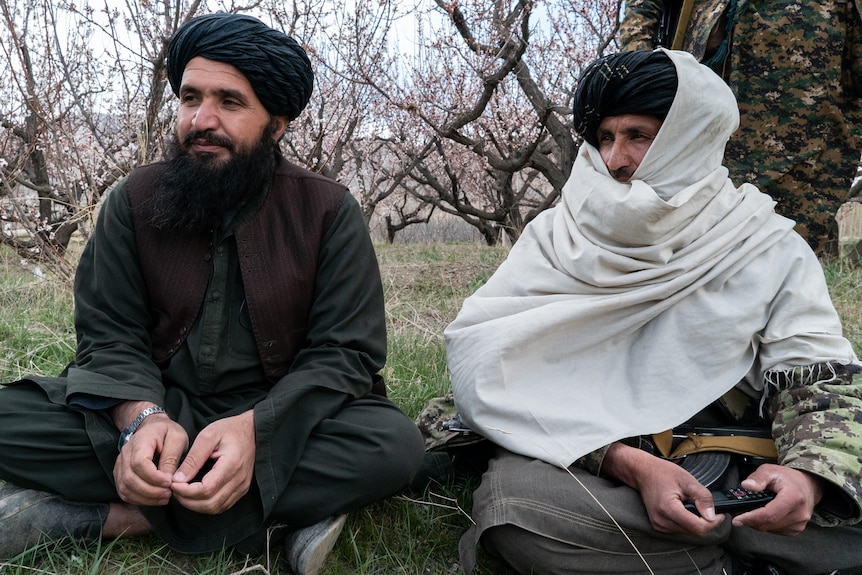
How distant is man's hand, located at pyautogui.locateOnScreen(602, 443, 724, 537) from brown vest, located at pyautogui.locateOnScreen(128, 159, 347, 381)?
3.20 feet

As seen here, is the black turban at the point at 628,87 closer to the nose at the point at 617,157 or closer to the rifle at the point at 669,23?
the nose at the point at 617,157

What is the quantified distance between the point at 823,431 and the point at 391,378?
5.76 feet

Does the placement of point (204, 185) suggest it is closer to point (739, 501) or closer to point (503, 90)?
point (739, 501)

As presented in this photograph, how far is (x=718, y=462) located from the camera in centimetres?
185

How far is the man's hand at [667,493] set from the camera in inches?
63.0

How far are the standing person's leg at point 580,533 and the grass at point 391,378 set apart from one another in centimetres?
28

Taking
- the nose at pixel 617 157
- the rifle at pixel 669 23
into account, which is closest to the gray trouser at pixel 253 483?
the nose at pixel 617 157

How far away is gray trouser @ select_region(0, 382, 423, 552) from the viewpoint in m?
1.87

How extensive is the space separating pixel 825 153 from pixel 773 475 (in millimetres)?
2330

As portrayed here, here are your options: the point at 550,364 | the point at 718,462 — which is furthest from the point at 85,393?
the point at 718,462

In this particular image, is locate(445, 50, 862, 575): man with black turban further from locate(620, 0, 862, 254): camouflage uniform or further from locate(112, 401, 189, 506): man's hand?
locate(620, 0, 862, 254): camouflage uniform

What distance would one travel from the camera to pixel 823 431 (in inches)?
66.9

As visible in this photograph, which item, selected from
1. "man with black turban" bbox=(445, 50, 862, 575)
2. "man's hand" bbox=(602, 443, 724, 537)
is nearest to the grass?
"man with black turban" bbox=(445, 50, 862, 575)

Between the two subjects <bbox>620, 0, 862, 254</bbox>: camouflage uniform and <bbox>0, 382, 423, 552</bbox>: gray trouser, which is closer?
<bbox>0, 382, 423, 552</bbox>: gray trouser
